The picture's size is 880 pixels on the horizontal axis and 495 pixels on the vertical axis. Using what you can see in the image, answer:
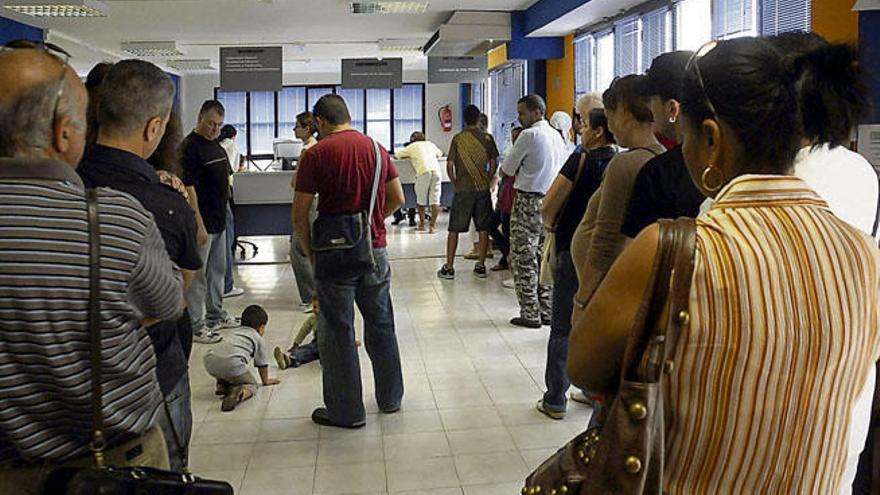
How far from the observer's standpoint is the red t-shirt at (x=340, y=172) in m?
3.76

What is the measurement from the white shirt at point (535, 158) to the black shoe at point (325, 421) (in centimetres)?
271

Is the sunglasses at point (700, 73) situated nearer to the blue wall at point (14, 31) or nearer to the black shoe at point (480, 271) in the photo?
the black shoe at point (480, 271)

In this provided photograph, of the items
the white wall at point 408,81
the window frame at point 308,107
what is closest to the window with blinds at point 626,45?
the white wall at point 408,81

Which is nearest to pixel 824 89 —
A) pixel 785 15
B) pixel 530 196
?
pixel 785 15

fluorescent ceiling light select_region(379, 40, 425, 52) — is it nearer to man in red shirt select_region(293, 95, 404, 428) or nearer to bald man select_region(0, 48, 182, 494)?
man in red shirt select_region(293, 95, 404, 428)

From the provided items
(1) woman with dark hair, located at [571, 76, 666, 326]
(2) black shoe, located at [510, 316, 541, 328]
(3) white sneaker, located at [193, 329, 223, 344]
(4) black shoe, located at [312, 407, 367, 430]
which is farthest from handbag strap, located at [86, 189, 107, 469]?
(2) black shoe, located at [510, 316, 541, 328]

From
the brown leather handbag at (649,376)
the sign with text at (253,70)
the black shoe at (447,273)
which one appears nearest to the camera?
the brown leather handbag at (649,376)

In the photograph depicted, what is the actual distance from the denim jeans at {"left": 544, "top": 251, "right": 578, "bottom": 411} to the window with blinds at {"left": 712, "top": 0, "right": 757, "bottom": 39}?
89.3 inches

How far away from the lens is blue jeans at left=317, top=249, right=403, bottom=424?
3.86 meters

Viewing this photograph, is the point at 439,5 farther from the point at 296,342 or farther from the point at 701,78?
the point at 701,78

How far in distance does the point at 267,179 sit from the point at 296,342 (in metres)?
4.01

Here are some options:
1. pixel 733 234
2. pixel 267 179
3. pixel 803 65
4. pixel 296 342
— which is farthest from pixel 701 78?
pixel 267 179

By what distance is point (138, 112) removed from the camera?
1.99 metres

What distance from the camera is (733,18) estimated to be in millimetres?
5562
